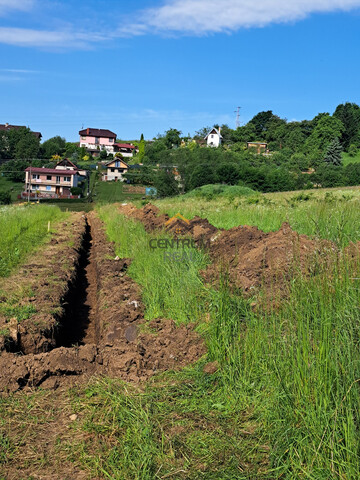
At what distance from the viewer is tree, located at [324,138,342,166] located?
68750mm

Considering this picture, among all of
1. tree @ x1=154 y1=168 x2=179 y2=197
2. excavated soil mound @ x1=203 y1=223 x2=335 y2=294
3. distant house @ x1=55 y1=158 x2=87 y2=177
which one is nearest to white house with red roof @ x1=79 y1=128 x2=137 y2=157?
distant house @ x1=55 y1=158 x2=87 y2=177

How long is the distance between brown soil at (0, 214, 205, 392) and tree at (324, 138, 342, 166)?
63662mm

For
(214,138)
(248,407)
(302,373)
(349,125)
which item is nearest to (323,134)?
(349,125)

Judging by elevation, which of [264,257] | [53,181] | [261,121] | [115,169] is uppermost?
[261,121]

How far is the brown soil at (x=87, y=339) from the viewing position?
4988 millimetres

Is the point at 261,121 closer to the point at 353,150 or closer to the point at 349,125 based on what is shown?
the point at 349,125

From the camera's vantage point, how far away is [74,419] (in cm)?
412

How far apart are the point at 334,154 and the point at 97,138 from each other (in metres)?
60.7

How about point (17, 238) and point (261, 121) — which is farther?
point (261, 121)

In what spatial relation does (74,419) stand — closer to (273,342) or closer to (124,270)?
(273,342)

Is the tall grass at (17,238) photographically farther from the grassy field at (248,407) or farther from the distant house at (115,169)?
the distant house at (115,169)

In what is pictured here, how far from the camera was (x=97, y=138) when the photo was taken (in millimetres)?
111500

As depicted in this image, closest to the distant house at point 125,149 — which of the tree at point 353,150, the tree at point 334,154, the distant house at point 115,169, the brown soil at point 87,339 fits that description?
the distant house at point 115,169

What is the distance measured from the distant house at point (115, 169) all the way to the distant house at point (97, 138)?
36760 millimetres
